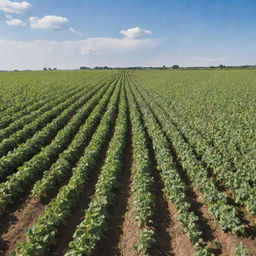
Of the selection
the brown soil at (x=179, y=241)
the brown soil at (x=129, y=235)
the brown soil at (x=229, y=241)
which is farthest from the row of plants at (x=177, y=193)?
the brown soil at (x=129, y=235)

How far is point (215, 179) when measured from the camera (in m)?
10.4

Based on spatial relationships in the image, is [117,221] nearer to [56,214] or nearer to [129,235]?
[129,235]

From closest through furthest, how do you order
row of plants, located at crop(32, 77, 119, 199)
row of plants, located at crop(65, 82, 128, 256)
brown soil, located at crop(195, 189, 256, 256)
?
row of plants, located at crop(65, 82, 128, 256), brown soil, located at crop(195, 189, 256, 256), row of plants, located at crop(32, 77, 119, 199)

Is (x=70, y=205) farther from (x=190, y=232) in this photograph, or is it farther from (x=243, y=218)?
(x=243, y=218)

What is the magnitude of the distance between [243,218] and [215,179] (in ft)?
8.60

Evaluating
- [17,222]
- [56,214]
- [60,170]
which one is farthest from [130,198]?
[17,222]

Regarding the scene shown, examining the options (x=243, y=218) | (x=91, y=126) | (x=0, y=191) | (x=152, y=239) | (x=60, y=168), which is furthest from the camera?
(x=91, y=126)

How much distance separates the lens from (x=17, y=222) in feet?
25.3

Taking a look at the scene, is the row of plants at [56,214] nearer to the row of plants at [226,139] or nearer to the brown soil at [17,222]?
the brown soil at [17,222]

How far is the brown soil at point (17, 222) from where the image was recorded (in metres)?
6.85

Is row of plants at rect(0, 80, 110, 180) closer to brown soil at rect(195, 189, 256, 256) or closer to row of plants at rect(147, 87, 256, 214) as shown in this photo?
row of plants at rect(147, 87, 256, 214)

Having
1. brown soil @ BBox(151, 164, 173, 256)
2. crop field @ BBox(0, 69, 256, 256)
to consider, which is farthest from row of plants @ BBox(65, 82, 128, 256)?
brown soil @ BBox(151, 164, 173, 256)

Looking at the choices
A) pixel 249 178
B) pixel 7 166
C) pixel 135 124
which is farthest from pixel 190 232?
pixel 135 124

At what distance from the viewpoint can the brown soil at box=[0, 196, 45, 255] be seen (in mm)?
6854
